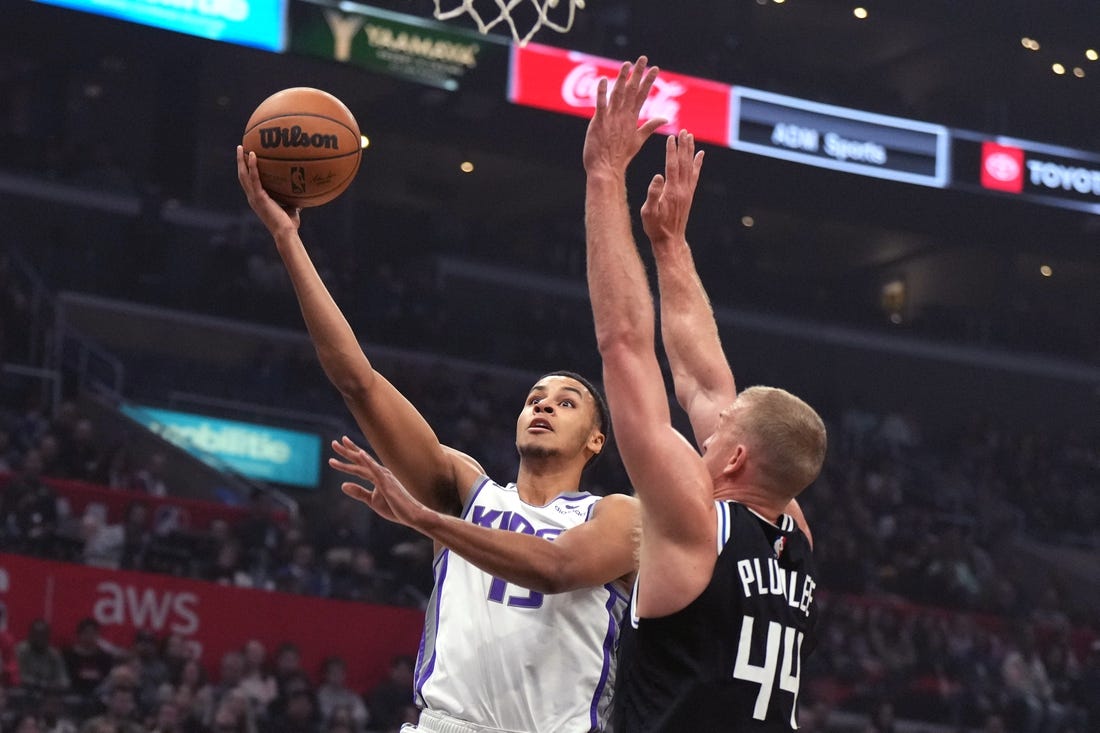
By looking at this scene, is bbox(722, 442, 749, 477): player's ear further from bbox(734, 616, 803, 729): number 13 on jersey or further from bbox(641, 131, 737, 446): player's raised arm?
bbox(641, 131, 737, 446): player's raised arm

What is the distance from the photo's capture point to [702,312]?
13.9 ft

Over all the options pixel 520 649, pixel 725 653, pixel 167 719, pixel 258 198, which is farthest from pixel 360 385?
pixel 167 719

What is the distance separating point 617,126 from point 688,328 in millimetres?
972

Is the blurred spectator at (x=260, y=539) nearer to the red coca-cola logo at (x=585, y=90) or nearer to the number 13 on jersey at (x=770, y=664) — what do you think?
the red coca-cola logo at (x=585, y=90)

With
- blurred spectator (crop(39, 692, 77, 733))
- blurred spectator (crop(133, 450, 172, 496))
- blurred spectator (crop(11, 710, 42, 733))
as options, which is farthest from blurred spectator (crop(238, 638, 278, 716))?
blurred spectator (crop(133, 450, 172, 496))

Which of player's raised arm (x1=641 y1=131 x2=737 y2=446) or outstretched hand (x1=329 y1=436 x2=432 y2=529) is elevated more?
player's raised arm (x1=641 y1=131 x2=737 y2=446)

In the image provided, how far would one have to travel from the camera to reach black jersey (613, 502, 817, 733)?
3.24 meters

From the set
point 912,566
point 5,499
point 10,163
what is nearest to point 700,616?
point 5,499

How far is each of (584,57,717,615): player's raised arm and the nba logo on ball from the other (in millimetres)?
17067

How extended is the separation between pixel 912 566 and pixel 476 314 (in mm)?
8486

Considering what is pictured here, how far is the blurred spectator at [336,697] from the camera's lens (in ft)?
38.5

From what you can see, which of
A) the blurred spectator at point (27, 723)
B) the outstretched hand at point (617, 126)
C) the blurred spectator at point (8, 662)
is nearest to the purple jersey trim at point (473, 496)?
the outstretched hand at point (617, 126)

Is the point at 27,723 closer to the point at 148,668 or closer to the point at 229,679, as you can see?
the point at 148,668

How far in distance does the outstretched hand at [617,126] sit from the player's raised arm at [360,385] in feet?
4.03
